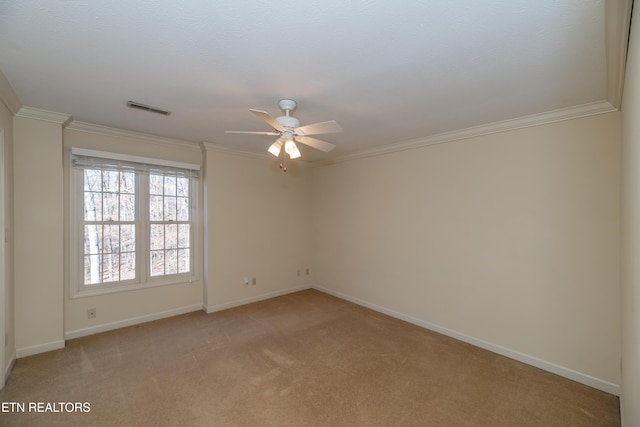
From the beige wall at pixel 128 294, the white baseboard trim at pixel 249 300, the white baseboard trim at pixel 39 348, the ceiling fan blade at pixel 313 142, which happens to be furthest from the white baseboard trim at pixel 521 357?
the white baseboard trim at pixel 39 348

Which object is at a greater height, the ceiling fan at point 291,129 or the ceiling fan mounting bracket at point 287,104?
the ceiling fan mounting bracket at point 287,104

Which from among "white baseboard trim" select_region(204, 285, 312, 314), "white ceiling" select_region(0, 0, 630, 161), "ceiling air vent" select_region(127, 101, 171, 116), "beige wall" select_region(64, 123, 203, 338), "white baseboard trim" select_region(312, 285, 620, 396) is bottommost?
"white baseboard trim" select_region(312, 285, 620, 396)

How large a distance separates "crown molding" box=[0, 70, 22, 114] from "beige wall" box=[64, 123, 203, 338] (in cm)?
58

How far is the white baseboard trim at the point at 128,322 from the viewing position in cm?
328

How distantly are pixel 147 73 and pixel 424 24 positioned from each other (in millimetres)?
1945

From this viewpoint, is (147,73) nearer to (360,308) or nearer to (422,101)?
(422,101)

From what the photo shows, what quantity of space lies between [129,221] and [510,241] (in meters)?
4.70

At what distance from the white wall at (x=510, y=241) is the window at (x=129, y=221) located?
112 inches

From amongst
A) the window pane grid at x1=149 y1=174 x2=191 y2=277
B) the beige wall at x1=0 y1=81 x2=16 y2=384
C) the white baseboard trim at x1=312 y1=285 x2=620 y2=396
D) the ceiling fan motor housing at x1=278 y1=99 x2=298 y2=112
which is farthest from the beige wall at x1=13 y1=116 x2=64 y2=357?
the white baseboard trim at x1=312 y1=285 x2=620 y2=396

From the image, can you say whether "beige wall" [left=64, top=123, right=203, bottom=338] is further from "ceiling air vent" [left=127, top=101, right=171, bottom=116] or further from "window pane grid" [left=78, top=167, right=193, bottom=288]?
"ceiling air vent" [left=127, top=101, right=171, bottom=116]

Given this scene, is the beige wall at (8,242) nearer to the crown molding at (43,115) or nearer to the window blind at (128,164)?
the crown molding at (43,115)

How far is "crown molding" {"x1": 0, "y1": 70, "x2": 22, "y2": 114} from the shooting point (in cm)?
216

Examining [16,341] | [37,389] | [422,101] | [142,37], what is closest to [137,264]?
[16,341]

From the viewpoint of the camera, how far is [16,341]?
2.79 m
